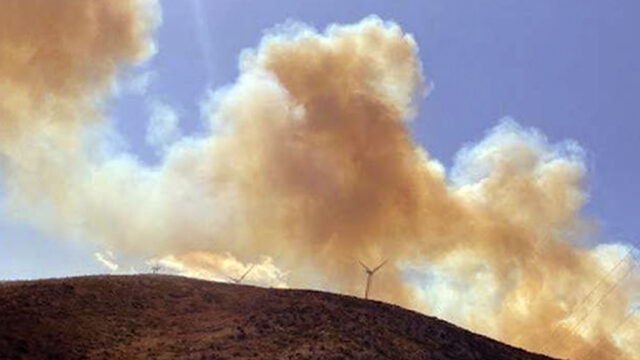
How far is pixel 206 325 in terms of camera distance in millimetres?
63125

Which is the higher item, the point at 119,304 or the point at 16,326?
the point at 119,304

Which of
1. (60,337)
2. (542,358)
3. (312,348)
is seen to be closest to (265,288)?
(312,348)

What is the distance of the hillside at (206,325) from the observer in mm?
56938

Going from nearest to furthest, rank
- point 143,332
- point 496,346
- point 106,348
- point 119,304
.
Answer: point 106,348 → point 143,332 → point 119,304 → point 496,346

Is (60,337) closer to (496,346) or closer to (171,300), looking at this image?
(171,300)

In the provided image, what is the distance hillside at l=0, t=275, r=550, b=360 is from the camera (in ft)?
187

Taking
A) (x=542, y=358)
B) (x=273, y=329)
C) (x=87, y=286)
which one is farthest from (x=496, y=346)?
(x=87, y=286)

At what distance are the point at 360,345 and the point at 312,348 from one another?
4240mm

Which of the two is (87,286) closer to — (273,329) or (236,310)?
(236,310)

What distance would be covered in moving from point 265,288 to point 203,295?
19.8 ft

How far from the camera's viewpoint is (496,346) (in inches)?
2795

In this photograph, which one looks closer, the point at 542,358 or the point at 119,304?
the point at 119,304

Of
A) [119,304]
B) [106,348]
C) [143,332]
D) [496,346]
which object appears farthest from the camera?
[496,346]

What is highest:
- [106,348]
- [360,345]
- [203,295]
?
[203,295]
